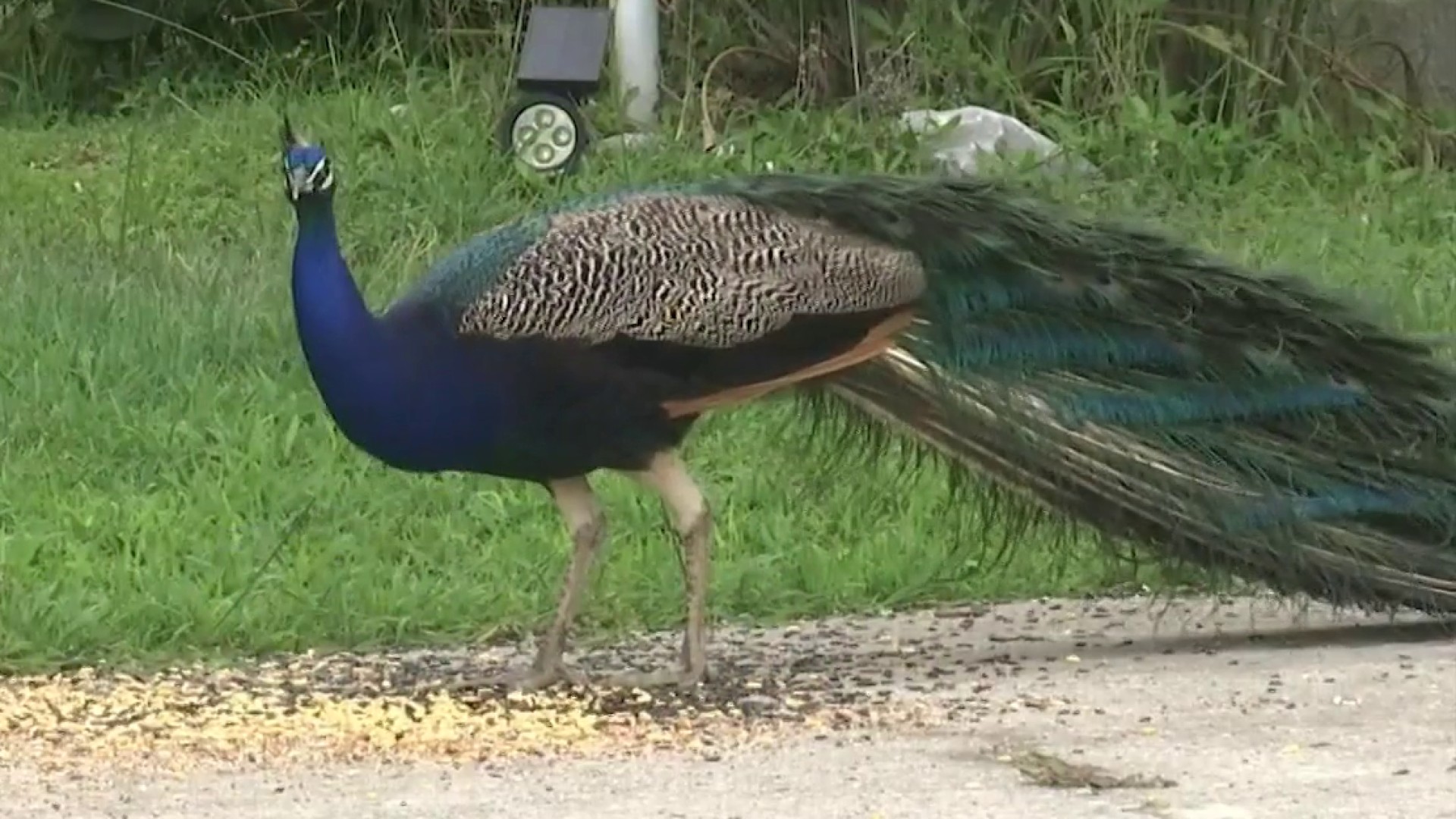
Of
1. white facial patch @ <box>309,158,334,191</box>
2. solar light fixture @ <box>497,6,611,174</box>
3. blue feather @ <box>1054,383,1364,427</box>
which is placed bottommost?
blue feather @ <box>1054,383,1364,427</box>

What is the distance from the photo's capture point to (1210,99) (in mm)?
10414

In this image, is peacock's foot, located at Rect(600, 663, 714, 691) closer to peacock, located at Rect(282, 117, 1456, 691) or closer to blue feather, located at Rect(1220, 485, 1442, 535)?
peacock, located at Rect(282, 117, 1456, 691)

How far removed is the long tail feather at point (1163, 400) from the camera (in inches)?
208

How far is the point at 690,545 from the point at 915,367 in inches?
21.8

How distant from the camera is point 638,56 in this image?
1000 cm

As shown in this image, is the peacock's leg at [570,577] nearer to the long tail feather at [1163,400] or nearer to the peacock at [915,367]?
the peacock at [915,367]

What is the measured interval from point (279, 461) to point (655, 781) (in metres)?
2.69

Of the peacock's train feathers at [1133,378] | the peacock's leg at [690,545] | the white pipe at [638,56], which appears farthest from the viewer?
the white pipe at [638,56]

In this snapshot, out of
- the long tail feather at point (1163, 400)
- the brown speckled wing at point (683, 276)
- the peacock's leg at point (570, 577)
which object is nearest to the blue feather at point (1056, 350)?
the long tail feather at point (1163, 400)

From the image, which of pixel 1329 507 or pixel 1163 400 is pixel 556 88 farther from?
pixel 1329 507

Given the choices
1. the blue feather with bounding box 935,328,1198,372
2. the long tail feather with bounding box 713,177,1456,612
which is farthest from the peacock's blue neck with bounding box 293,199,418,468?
the blue feather with bounding box 935,328,1198,372

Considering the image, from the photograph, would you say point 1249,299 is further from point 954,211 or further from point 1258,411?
point 954,211

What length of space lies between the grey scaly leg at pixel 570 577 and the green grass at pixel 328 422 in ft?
2.10

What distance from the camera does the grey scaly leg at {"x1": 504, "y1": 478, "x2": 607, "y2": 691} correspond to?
510cm
